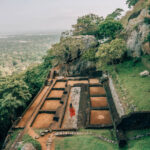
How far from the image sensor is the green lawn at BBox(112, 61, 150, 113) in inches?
539

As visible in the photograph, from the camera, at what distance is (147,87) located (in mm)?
15664

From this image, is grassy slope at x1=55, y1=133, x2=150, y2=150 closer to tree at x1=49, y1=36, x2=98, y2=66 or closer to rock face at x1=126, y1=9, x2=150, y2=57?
rock face at x1=126, y1=9, x2=150, y2=57

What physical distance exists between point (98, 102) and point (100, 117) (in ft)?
10.5

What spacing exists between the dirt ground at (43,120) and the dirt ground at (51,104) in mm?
1392

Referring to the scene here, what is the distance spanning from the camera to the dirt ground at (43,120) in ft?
50.5

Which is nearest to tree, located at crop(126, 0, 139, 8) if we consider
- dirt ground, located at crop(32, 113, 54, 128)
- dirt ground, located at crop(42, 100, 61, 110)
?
dirt ground, located at crop(42, 100, 61, 110)

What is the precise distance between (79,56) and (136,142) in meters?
22.1

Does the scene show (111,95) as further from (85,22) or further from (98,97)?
(85,22)

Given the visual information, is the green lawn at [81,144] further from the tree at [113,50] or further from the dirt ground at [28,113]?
the tree at [113,50]

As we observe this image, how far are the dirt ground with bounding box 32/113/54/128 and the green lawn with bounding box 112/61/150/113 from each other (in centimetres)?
848

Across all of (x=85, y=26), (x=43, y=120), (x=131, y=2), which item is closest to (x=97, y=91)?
(x=43, y=120)

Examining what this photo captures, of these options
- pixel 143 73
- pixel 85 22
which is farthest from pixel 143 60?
pixel 85 22

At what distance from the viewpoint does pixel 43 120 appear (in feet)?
53.2

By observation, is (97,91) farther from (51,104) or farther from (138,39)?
(138,39)
